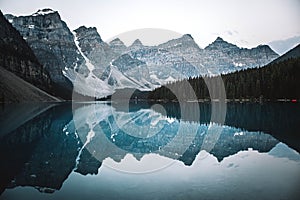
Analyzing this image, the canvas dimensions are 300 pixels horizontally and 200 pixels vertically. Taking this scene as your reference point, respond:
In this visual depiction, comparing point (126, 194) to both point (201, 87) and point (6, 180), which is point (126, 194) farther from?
point (201, 87)

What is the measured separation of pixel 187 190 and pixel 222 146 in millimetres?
12535

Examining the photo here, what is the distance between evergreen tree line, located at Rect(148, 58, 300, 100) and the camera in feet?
367

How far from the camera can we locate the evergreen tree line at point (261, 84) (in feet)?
367

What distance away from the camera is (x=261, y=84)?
12575cm

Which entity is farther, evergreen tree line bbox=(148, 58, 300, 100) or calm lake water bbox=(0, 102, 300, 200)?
evergreen tree line bbox=(148, 58, 300, 100)

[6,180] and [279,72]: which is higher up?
[279,72]

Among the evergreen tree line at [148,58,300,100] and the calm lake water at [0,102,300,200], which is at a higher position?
the evergreen tree line at [148,58,300,100]

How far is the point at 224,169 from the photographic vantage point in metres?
16.7

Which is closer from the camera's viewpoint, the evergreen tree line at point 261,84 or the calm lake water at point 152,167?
the calm lake water at point 152,167

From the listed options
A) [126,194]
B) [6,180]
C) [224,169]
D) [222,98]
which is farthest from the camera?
[222,98]

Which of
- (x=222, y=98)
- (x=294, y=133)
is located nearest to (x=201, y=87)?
(x=222, y=98)

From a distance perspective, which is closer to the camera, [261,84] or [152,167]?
[152,167]

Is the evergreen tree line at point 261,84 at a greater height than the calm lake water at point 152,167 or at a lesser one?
greater

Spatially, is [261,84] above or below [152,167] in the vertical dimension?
above
